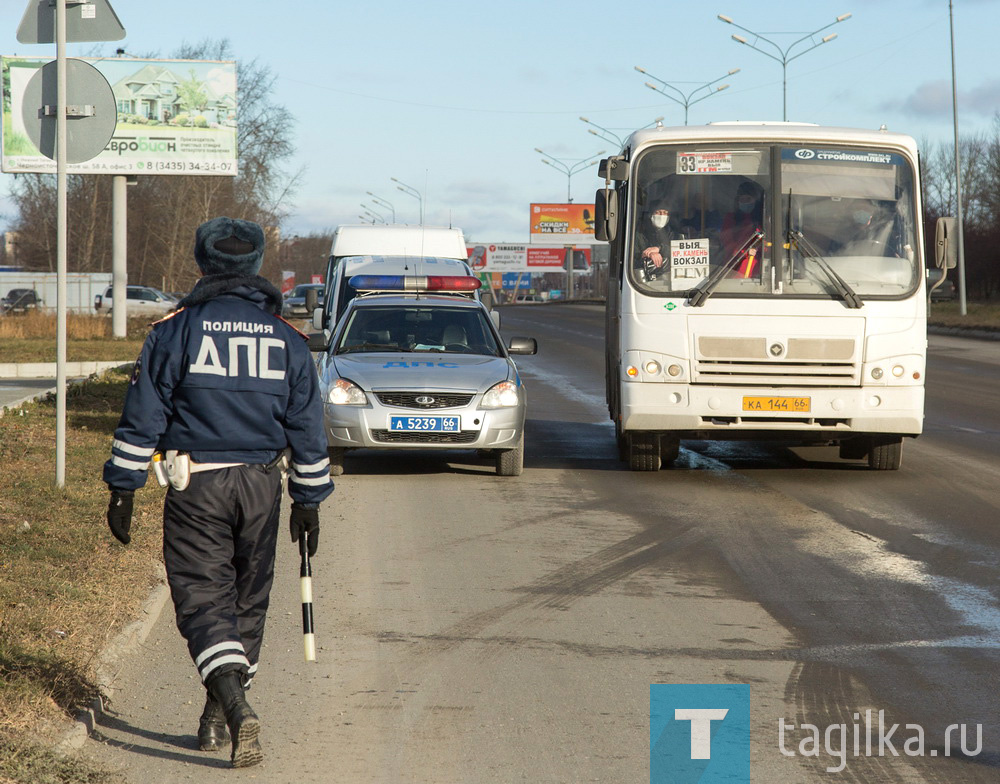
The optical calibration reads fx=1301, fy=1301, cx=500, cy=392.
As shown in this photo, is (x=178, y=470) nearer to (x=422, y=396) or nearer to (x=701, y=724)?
(x=701, y=724)

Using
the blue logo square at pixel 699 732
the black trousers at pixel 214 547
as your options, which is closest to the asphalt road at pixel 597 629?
the blue logo square at pixel 699 732

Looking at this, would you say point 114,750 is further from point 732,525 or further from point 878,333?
point 878,333

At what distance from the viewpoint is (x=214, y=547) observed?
4.39 meters

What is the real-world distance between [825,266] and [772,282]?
479mm

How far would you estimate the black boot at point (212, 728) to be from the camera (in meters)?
4.47

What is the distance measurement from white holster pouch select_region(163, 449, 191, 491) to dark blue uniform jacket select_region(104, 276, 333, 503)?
4 centimetres

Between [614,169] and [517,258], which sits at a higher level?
[517,258]

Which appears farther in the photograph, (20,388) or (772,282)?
(20,388)

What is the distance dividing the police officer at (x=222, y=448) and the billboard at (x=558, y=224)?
92.8 m

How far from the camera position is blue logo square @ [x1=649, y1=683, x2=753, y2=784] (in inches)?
172

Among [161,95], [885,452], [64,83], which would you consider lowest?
[885,452]

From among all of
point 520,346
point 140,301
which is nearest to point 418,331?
point 520,346

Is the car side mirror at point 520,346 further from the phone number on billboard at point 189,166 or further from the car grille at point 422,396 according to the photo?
the phone number on billboard at point 189,166

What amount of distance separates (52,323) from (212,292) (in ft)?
99.7
